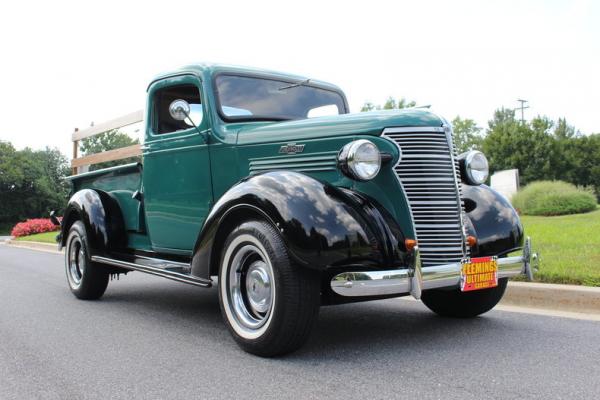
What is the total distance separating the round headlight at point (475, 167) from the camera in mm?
4305

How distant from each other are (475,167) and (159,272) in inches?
103

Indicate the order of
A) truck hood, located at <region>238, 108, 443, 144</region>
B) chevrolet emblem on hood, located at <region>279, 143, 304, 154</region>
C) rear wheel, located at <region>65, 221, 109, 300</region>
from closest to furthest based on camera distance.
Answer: truck hood, located at <region>238, 108, 443, 144</region> < chevrolet emblem on hood, located at <region>279, 143, 304, 154</region> < rear wheel, located at <region>65, 221, 109, 300</region>

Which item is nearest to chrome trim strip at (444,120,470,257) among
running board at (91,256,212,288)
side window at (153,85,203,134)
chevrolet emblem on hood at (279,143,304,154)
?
chevrolet emblem on hood at (279,143,304,154)

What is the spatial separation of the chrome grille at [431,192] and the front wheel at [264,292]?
802 mm

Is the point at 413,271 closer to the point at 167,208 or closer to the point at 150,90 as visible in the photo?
the point at 167,208

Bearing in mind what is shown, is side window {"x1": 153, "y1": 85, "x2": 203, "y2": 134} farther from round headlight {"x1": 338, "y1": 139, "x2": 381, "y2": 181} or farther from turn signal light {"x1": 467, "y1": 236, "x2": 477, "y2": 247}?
turn signal light {"x1": 467, "y1": 236, "x2": 477, "y2": 247}

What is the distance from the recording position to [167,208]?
16.3 ft

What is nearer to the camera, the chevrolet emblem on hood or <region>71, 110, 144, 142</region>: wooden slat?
the chevrolet emblem on hood

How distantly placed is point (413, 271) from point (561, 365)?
3.28 feet

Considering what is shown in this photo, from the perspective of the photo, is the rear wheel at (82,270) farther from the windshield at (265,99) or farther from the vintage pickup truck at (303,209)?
the windshield at (265,99)

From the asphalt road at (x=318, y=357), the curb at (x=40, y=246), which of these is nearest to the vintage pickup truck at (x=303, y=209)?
the asphalt road at (x=318, y=357)

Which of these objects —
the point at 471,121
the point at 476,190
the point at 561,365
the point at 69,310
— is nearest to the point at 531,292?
→ the point at 476,190

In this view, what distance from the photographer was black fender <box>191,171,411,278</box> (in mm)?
3219

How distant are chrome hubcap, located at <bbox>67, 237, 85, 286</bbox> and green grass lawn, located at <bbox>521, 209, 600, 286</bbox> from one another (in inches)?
187
